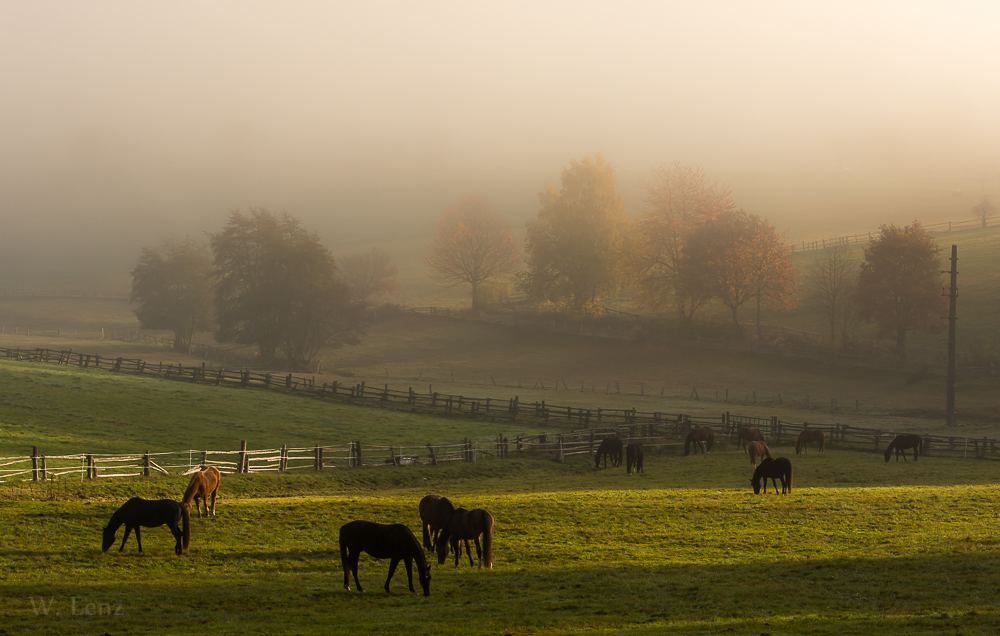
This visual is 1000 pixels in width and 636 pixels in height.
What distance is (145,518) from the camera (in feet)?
51.0

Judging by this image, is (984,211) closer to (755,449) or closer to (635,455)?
(755,449)

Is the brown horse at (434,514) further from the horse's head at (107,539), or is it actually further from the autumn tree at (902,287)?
the autumn tree at (902,287)

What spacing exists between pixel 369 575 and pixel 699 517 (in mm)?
8903

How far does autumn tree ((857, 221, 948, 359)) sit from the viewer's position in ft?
201

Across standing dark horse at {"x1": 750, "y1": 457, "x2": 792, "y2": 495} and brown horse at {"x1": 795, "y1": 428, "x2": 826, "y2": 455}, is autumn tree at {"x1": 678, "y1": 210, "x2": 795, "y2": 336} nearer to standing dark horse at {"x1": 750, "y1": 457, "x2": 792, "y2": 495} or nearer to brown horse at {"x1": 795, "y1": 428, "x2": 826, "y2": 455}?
brown horse at {"x1": 795, "y1": 428, "x2": 826, "y2": 455}

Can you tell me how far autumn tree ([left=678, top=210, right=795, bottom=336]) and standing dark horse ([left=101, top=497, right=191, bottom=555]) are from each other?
57.0 m

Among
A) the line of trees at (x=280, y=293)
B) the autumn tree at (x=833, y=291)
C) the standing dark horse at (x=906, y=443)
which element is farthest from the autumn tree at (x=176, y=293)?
the standing dark horse at (x=906, y=443)

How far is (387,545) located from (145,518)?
5.40 metres

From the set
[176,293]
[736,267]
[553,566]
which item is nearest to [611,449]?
[553,566]

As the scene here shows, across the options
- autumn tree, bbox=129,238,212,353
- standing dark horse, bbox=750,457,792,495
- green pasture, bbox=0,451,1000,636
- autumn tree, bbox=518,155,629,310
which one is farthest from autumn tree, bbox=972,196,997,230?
standing dark horse, bbox=750,457,792,495

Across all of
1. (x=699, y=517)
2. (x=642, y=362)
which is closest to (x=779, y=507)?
(x=699, y=517)

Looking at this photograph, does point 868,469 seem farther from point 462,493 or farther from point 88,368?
point 88,368

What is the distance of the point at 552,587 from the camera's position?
13.8 metres

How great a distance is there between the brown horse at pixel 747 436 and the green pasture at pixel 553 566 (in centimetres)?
982
